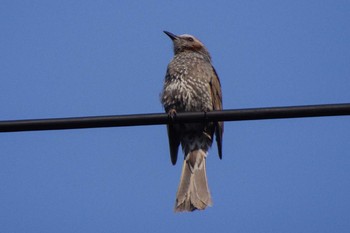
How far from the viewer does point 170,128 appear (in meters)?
7.36

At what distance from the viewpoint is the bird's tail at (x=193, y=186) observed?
6.56 m

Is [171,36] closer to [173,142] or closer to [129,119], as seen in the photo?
[173,142]

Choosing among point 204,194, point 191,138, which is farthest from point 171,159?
point 204,194

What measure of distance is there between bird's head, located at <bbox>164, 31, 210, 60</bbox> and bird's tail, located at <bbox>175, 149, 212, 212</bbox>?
1.63 meters

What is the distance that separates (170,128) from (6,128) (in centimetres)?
312

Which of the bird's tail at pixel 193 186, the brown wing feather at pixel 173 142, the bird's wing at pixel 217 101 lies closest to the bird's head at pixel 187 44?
the bird's wing at pixel 217 101

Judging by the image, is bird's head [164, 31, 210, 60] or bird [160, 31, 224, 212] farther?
bird's head [164, 31, 210, 60]

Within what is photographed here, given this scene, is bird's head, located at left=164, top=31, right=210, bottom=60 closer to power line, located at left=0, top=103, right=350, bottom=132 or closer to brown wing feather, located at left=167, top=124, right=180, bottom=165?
brown wing feather, located at left=167, top=124, right=180, bottom=165

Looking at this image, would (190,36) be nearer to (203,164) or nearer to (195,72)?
(195,72)

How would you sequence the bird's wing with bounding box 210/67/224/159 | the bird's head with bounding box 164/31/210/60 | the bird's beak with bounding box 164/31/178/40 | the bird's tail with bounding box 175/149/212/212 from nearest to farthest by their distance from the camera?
the bird's tail with bounding box 175/149/212/212, the bird's wing with bounding box 210/67/224/159, the bird's head with bounding box 164/31/210/60, the bird's beak with bounding box 164/31/178/40

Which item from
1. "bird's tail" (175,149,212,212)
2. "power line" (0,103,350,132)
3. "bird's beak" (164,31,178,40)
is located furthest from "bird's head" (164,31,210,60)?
"power line" (0,103,350,132)

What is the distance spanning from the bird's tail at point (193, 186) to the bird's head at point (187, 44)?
5.35 ft

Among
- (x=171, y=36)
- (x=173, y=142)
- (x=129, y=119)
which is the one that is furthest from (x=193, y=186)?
(x=171, y=36)

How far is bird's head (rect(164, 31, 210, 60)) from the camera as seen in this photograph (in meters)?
8.41
